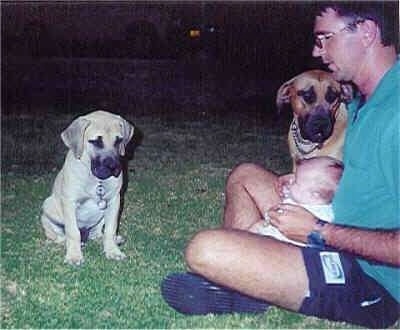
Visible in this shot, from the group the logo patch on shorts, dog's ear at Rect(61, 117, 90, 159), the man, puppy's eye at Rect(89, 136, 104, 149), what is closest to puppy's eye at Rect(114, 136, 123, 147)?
puppy's eye at Rect(89, 136, 104, 149)

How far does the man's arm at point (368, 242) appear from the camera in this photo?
3479mm

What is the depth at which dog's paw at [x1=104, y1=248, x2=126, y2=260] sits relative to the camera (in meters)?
5.27

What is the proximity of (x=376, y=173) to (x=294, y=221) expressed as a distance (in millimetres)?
504

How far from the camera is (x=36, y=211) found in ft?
21.3

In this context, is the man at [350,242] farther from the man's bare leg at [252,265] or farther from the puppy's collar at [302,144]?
the puppy's collar at [302,144]

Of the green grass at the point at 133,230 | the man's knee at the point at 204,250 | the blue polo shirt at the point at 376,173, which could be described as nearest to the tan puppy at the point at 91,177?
the green grass at the point at 133,230

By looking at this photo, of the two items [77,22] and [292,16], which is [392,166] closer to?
[292,16]

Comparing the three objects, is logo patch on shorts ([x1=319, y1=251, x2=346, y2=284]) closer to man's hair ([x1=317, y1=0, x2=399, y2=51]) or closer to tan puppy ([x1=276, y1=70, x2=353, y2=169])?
man's hair ([x1=317, y1=0, x2=399, y2=51])

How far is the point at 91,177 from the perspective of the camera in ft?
17.1

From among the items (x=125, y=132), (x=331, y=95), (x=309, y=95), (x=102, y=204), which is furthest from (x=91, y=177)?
(x=331, y=95)

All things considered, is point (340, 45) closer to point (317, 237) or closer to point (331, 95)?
point (317, 237)

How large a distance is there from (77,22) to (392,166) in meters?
19.0

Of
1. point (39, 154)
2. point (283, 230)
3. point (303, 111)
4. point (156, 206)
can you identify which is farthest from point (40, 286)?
point (39, 154)

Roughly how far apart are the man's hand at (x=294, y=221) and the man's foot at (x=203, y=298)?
474mm
